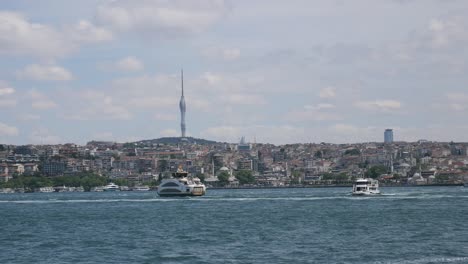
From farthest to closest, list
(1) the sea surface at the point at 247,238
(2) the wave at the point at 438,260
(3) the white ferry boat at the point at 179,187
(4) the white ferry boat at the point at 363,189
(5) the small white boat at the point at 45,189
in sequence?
1. (5) the small white boat at the point at 45,189
2. (3) the white ferry boat at the point at 179,187
3. (4) the white ferry boat at the point at 363,189
4. (1) the sea surface at the point at 247,238
5. (2) the wave at the point at 438,260

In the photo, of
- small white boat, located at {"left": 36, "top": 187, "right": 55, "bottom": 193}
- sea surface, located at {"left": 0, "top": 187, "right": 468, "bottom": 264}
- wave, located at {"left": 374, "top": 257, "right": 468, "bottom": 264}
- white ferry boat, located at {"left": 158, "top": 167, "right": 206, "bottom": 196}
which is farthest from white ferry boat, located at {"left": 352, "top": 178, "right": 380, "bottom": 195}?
small white boat, located at {"left": 36, "top": 187, "right": 55, "bottom": 193}

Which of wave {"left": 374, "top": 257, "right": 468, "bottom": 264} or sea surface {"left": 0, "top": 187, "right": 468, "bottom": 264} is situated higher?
sea surface {"left": 0, "top": 187, "right": 468, "bottom": 264}

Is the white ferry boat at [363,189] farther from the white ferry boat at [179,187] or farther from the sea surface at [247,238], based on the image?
the sea surface at [247,238]

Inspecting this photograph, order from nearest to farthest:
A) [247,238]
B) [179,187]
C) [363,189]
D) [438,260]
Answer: [438,260] → [247,238] → [363,189] → [179,187]

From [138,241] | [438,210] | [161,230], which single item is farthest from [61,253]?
[438,210]

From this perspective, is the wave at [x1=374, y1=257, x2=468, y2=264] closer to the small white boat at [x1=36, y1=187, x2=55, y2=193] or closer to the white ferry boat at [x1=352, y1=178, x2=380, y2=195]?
the white ferry boat at [x1=352, y1=178, x2=380, y2=195]

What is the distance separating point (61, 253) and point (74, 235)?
9433 mm

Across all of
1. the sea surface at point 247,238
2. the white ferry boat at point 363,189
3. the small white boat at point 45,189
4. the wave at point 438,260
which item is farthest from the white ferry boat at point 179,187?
the small white boat at point 45,189

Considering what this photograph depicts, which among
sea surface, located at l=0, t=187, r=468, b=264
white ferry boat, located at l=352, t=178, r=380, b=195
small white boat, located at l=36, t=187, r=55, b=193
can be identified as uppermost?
small white boat, located at l=36, t=187, r=55, b=193

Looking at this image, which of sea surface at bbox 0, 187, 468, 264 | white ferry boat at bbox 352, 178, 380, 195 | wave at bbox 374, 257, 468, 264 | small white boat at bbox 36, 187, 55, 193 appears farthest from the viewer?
small white boat at bbox 36, 187, 55, 193

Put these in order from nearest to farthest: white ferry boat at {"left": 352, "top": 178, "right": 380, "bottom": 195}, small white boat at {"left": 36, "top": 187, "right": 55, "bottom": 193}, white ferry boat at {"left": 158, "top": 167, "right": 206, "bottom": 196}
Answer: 1. white ferry boat at {"left": 352, "top": 178, "right": 380, "bottom": 195}
2. white ferry boat at {"left": 158, "top": 167, "right": 206, "bottom": 196}
3. small white boat at {"left": 36, "top": 187, "right": 55, "bottom": 193}

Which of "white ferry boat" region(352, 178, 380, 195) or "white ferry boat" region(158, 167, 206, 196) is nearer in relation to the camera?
"white ferry boat" region(352, 178, 380, 195)

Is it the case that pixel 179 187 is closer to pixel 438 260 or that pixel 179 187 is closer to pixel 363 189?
pixel 363 189

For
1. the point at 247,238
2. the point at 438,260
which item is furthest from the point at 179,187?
the point at 438,260
